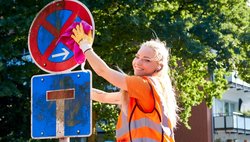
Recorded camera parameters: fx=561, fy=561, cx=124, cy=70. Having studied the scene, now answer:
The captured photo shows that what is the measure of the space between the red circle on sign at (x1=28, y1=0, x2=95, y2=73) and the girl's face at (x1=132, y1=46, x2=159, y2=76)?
2.64 feet

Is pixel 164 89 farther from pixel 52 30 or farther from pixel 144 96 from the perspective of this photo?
pixel 52 30

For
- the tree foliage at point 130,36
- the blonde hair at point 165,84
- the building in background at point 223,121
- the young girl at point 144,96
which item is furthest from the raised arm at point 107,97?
the building in background at point 223,121

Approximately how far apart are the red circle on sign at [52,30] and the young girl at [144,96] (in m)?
0.77

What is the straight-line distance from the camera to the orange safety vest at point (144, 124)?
3730 mm

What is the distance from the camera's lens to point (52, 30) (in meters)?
4.98

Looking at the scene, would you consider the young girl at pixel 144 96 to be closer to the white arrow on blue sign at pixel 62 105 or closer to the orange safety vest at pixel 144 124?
the orange safety vest at pixel 144 124

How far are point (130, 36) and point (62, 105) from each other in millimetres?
13341

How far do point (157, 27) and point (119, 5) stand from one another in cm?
144

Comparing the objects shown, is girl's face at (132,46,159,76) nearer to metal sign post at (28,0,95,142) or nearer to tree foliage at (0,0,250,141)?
metal sign post at (28,0,95,142)

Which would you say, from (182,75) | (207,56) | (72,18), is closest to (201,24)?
(207,56)

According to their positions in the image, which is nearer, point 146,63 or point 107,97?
point 146,63

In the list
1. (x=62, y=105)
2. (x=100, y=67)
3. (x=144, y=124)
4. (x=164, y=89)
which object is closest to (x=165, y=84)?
(x=164, y=89)

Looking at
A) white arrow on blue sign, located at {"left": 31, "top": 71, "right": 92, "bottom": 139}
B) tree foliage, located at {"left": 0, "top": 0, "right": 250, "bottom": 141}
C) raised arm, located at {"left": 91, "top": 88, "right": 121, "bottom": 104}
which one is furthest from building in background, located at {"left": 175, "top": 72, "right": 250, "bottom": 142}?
raised arm, located at {"left": 91, "top": 88, "right": 121, "bottom": 104}

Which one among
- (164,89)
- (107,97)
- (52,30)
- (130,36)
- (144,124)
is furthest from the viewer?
(130,36)
